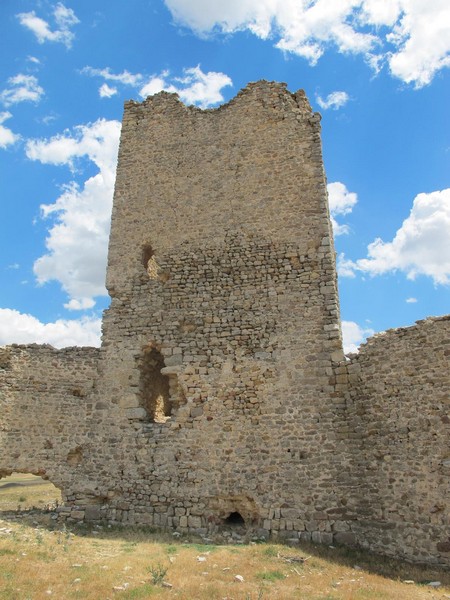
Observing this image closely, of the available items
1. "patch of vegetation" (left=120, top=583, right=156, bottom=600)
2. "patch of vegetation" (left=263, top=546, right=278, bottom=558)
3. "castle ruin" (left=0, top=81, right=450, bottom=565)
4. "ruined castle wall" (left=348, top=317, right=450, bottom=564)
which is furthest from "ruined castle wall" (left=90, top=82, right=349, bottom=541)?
"patch of vegetation" (left=120, top=583, right=156, bottom=600)

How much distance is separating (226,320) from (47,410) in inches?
173

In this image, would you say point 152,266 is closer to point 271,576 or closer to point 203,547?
point 203,547

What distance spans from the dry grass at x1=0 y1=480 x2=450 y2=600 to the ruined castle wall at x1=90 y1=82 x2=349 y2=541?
1.12 meters

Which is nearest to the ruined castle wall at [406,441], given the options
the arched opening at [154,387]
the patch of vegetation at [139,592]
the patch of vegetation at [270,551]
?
the patch of vegetation at [270,551]

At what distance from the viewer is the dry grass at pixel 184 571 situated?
233 inches

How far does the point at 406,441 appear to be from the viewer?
8047 millimetres

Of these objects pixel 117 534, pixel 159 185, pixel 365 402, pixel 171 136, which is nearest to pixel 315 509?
pixel 365 402

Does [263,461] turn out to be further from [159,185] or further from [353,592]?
[159,185]

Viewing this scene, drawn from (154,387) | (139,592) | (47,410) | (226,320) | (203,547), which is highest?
(226,320)

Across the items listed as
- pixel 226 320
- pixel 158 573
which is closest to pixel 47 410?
pixel 226 320

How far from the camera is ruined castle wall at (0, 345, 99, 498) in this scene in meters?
10.1

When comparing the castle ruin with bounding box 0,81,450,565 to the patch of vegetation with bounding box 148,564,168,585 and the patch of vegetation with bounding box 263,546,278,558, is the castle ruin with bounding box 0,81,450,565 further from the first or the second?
the patch of vegetation with bounding box 148,564,168,585

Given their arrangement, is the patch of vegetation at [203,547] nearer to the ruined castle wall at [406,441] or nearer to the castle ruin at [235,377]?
the castle ruin at [235,377]

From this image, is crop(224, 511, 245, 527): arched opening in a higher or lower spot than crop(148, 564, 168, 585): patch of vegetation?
higher
